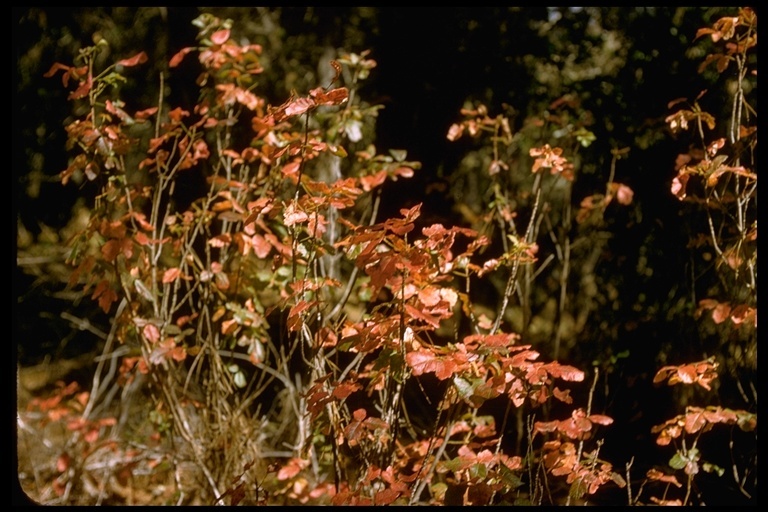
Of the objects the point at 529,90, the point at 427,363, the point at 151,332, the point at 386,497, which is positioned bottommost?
the point at 386,497

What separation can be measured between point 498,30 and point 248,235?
217 centimetres

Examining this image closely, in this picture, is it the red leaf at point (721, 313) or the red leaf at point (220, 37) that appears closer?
the red leaf at point (721, 313)

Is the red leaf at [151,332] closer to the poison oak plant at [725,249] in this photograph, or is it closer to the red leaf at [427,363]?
the red leaf at [427,363]

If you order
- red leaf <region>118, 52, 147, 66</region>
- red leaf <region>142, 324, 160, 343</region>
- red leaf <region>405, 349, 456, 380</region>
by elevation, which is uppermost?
red leaf <region>118, 52, 147, 66</region>

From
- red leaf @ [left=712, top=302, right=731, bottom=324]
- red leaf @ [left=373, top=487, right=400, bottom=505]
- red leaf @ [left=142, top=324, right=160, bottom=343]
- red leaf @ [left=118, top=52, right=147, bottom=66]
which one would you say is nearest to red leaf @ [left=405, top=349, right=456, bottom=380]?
red leaf @ [left=373, top=487, right=400, bottom=505]

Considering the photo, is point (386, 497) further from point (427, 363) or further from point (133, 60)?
point (133, 60)

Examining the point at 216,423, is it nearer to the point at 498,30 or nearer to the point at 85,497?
the point at 85,497

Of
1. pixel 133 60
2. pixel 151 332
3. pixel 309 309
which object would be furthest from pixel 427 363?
pixel 133 60

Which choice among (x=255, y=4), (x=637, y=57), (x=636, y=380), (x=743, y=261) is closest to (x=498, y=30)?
(x=637, y=57)

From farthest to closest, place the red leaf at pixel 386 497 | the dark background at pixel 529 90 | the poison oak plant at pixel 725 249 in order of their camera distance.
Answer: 1. the dark background at pixel 529 90
2. the poison oak plant at pixel 725 249
3. the red leaf at pixel 386 497

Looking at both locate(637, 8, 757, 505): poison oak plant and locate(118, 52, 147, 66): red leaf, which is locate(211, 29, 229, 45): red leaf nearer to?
locate(118, 52, 147, 66): red leaf

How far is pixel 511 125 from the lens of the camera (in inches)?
135

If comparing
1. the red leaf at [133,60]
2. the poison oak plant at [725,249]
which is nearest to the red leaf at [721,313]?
the poison oak plant at [725,249]

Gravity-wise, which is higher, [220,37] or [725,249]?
[220,37]
